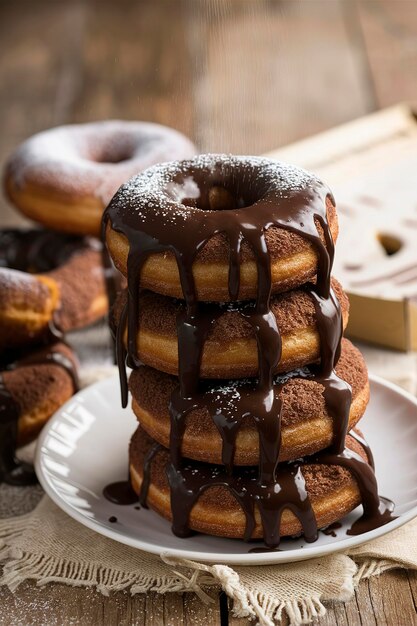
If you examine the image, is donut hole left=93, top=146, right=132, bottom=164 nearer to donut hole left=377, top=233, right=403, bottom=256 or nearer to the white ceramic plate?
donut hole left=377, top=233, right=403, bottom=256

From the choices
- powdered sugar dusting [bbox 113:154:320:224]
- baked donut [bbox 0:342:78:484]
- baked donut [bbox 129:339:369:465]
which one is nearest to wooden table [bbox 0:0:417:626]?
baked donut [bbox 0:342:78:484]

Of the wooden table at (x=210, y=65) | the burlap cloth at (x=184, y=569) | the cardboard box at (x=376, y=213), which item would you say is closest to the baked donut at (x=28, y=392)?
the burlap cloth at (x=184, y=569)

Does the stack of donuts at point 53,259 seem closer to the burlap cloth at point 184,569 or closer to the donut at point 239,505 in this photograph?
the burlap cloth at point 184,569

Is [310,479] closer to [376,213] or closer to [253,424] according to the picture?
[253,424]

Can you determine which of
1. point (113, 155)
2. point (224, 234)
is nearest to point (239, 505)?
point (224, 234)

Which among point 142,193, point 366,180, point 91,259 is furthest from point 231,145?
point 142,193

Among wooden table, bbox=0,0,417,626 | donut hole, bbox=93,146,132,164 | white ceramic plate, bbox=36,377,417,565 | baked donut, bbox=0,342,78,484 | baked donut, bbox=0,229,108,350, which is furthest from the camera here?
wooden table, bbox=0,0,417,626
